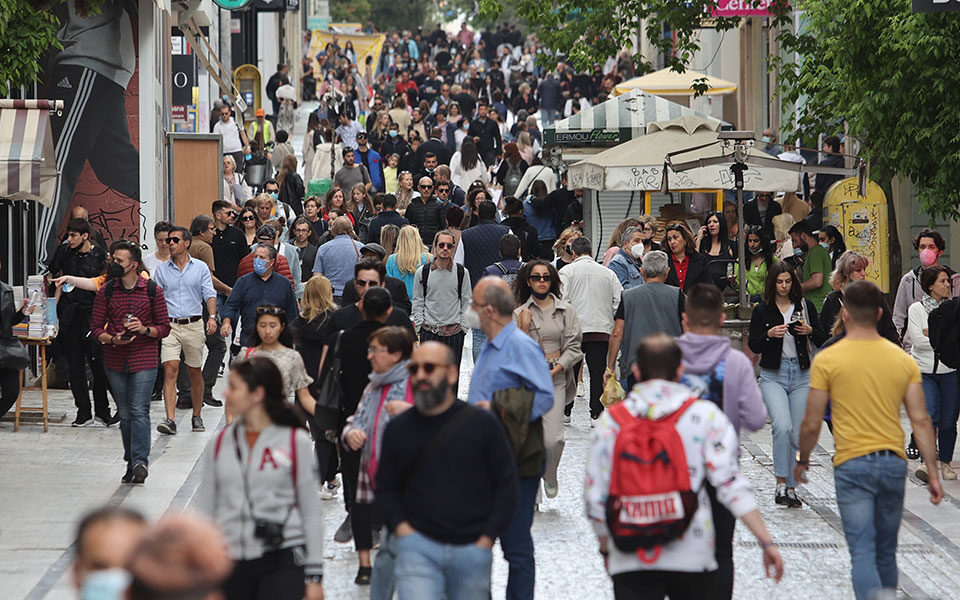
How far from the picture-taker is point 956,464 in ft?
42.9

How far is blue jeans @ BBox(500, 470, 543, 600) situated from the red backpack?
1.52 m

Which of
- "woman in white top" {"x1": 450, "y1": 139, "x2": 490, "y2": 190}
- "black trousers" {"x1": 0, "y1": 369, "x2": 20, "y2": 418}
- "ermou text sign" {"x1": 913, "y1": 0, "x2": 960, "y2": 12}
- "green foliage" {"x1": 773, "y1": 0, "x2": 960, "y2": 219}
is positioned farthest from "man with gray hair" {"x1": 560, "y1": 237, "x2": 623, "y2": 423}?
"woman in white top" {"x1": 450, "y1": 139, "x2": 490, "y2": 190}

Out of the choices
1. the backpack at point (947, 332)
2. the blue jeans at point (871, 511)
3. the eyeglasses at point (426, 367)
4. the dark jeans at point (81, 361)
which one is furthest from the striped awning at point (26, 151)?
the blue jeans at point (871, 511)

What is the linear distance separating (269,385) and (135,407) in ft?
18.3

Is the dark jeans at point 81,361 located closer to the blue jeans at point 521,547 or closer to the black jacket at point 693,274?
the black jacket at point 693,274

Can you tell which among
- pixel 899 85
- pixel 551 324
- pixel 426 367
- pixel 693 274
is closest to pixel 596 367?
pixel 693 274

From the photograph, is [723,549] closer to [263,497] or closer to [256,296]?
[263,497]

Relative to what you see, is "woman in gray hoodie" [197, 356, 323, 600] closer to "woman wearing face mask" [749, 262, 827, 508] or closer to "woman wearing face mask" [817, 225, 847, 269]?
"woman wearing face mask" [749, 262, 827, 508]

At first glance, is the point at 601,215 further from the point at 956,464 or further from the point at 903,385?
the point at 903,385

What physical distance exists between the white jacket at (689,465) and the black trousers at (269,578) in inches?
48.5

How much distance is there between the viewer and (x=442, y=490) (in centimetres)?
607

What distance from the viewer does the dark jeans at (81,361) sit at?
14555 mm

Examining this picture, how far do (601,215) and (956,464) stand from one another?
11.8 meters

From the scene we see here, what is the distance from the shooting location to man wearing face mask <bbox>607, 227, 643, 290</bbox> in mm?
15117
